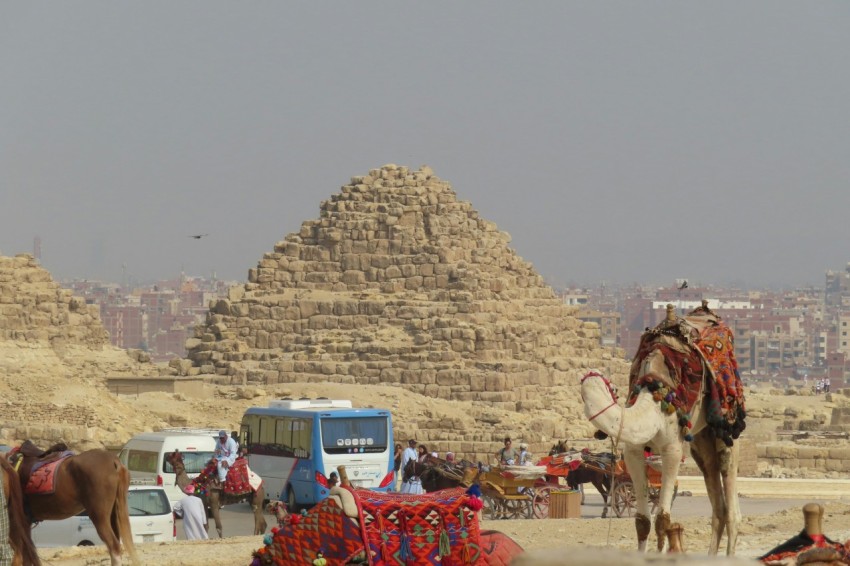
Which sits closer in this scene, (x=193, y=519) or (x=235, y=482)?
(x=193, y=519)

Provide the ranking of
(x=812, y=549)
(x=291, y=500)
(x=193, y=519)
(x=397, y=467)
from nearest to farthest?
1. (x=812, y=549)
2. (x=193, y=519)
3. (x=291, y=500)
4. (x=397, y=467)

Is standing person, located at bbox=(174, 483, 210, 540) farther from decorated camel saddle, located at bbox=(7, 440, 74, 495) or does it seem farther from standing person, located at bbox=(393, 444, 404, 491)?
standing person, located at bbox=(393, 444, 404, 491)

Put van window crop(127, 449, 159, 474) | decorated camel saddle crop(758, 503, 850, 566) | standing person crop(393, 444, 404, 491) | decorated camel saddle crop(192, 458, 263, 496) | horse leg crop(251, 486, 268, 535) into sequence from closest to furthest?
decorated camel saddle crop(758, 503, 850, 566) < horse leg crop(251, 486, 268, 535) < decorated camel saddle crop(192, 458, 263, 496) < van window crop(127, 449, 159, 474) < standing person crop(393, 444, 404, 491)

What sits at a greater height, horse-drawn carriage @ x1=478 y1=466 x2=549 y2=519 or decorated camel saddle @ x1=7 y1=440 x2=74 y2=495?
decorated camel saddle @ x1=7 y1=440 x2=74 y2=495

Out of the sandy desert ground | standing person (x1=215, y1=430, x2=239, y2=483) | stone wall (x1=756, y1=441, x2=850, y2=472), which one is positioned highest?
standing person (x1=215, y1=430, x2=239, y2=483)

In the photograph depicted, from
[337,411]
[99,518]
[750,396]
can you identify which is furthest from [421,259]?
[99,518]

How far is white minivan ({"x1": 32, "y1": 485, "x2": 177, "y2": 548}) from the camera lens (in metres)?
16.1

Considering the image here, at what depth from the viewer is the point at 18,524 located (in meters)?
10.7

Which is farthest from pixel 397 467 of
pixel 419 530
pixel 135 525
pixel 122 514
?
pixel 419 530

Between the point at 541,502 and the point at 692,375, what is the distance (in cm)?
1182

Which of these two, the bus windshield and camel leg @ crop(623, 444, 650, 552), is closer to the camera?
camel leg @ crop(623, 444, 650, 552)

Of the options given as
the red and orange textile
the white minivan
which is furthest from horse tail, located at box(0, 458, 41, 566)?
the white minivan

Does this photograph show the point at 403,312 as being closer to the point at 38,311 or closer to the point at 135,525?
the point at 38,311

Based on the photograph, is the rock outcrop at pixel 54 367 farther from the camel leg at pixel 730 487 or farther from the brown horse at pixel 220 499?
the camel leg at pixel 730 487
